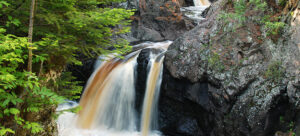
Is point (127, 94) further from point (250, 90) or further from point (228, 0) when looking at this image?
point (228, 0)

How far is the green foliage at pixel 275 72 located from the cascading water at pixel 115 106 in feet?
10.1

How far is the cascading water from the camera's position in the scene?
6473 millimetres

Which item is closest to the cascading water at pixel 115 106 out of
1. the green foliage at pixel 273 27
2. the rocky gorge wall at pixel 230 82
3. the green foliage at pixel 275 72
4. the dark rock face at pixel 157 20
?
the rocky gorge wall at pixel 230 82

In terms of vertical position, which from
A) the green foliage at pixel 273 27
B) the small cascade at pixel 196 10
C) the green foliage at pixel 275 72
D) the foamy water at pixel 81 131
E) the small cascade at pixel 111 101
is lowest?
the foamy water at pixel 81 131

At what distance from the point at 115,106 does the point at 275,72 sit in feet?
15.5

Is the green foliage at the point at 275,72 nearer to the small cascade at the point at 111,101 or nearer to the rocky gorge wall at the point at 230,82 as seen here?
the rocky gorge wall at the point at 230,82

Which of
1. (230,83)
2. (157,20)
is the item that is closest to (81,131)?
(230,83)

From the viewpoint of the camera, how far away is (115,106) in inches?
273

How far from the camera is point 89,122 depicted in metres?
6.70

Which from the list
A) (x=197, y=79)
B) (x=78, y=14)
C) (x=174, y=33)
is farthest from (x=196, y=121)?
(x=174, y=33)

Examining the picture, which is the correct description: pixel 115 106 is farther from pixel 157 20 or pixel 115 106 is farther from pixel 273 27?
pixel 157 20

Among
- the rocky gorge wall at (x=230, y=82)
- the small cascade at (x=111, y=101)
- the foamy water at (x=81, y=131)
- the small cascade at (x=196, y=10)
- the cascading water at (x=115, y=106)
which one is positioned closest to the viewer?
the rocky gorge wall at (x=230, y=82)

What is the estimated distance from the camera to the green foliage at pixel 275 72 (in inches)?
170

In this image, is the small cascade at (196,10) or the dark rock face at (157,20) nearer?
the dark rock face at (157,20)
